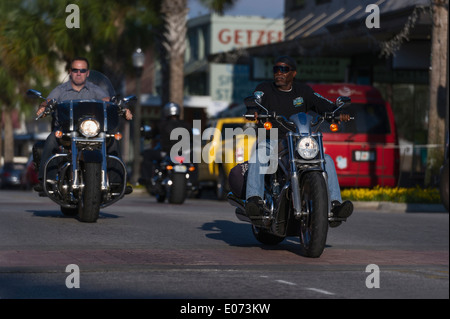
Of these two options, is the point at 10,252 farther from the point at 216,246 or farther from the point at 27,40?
the point at 27,40

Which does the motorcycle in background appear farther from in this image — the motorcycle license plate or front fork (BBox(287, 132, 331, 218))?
the motorcycle license plate

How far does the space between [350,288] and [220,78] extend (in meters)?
48.6

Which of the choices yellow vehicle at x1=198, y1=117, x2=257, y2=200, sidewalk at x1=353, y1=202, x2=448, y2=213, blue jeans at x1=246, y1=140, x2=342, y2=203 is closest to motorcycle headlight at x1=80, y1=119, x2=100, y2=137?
blue jeans at x1=246, y1=140, x2=342, y2=203

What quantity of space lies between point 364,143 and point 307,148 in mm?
12742

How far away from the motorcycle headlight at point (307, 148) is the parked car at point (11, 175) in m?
36.9

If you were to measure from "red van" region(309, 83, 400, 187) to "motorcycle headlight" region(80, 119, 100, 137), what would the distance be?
10049mm

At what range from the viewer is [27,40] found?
3506 centimetres

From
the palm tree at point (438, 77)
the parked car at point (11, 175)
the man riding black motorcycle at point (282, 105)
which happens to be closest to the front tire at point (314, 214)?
the man riding black motorcycle at point (282, 105)

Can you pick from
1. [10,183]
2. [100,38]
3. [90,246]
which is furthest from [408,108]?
[90,246]

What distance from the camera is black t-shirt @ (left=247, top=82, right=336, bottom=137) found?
379 inches

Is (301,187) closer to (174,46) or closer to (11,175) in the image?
(174,46)

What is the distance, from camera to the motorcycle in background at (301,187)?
867 centimetres

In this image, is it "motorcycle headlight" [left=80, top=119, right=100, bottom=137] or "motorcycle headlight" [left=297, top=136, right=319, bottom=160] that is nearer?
"motorcycle headlight" [left=297, top=136, right=319, bottom=160]

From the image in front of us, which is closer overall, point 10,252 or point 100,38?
point 10,252
